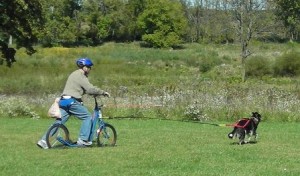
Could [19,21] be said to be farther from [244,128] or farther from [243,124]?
[244,128]

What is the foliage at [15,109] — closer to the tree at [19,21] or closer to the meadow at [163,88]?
the meadow at [163,88]

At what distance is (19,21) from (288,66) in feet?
78.8

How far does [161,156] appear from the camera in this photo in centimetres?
1030

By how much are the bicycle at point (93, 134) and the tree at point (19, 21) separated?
59.5ft

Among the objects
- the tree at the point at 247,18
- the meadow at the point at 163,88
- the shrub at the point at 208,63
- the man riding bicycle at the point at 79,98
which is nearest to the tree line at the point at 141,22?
the shrub at the point at 208,63

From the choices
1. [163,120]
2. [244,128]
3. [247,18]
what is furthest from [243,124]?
[247,18]

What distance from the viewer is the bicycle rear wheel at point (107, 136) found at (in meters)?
12.1

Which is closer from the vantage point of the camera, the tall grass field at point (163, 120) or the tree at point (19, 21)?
the tall grass field at point (163, 120)

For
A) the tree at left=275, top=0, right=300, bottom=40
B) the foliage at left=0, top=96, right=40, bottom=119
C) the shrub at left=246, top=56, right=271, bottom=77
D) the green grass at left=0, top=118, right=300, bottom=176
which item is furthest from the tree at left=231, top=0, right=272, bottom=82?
the tree at left=275, top=0, right=300, bottom=40

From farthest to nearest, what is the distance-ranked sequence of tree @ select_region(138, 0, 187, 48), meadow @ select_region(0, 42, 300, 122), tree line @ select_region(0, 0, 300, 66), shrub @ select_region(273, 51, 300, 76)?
tree @ select_region(138, 0, 187, 48), tree line @ select_region(0, 0, 300, 66), shrub @ select_region(273, 51, 300, 76), meadow @ select_region(0, 42, 300, 122)

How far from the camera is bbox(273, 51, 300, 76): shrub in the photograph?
149 ft

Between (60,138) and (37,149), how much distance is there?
543 millimetres

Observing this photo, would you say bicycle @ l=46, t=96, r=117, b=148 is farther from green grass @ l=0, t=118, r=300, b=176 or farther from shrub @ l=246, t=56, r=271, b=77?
shrub @ l=246, t=56, r=271, b=77

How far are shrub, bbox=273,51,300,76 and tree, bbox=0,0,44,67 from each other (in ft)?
72.1
